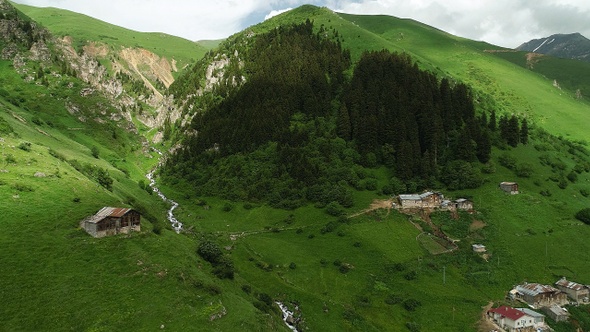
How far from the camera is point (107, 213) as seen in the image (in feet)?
202

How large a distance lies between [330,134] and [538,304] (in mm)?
78090

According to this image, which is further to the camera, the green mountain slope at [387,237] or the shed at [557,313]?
the green mountain slope at [387,237]

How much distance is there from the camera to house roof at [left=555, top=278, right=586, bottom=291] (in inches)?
3034

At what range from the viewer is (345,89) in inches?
5906

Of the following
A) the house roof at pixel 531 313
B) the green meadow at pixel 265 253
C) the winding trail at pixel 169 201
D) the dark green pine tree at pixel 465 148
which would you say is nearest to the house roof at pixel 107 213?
the green meadow at pixel 265 253

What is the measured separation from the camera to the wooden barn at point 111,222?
194ft

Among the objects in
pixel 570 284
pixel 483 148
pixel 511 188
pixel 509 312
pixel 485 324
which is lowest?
pixel 485 324

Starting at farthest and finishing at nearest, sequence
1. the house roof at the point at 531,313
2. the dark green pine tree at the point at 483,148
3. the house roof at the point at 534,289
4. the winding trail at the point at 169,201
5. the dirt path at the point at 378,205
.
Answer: the dark green pine tree at the point at 483,148 < the winding trail at the point at 169,201 < the dirt path at the point at 378,205 < the house roof at the point at 534,289 < the house roof at the point at 531,313

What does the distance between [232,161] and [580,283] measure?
102 m

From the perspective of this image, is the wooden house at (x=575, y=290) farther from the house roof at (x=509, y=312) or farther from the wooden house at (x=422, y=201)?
the wooden house at (x=422, y=201)

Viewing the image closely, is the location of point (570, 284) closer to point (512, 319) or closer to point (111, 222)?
point (512, 319)

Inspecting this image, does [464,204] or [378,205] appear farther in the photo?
[378,205]

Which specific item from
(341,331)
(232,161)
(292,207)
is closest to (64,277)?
(341,331)

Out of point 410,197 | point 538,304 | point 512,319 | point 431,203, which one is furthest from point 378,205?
point 512,319
